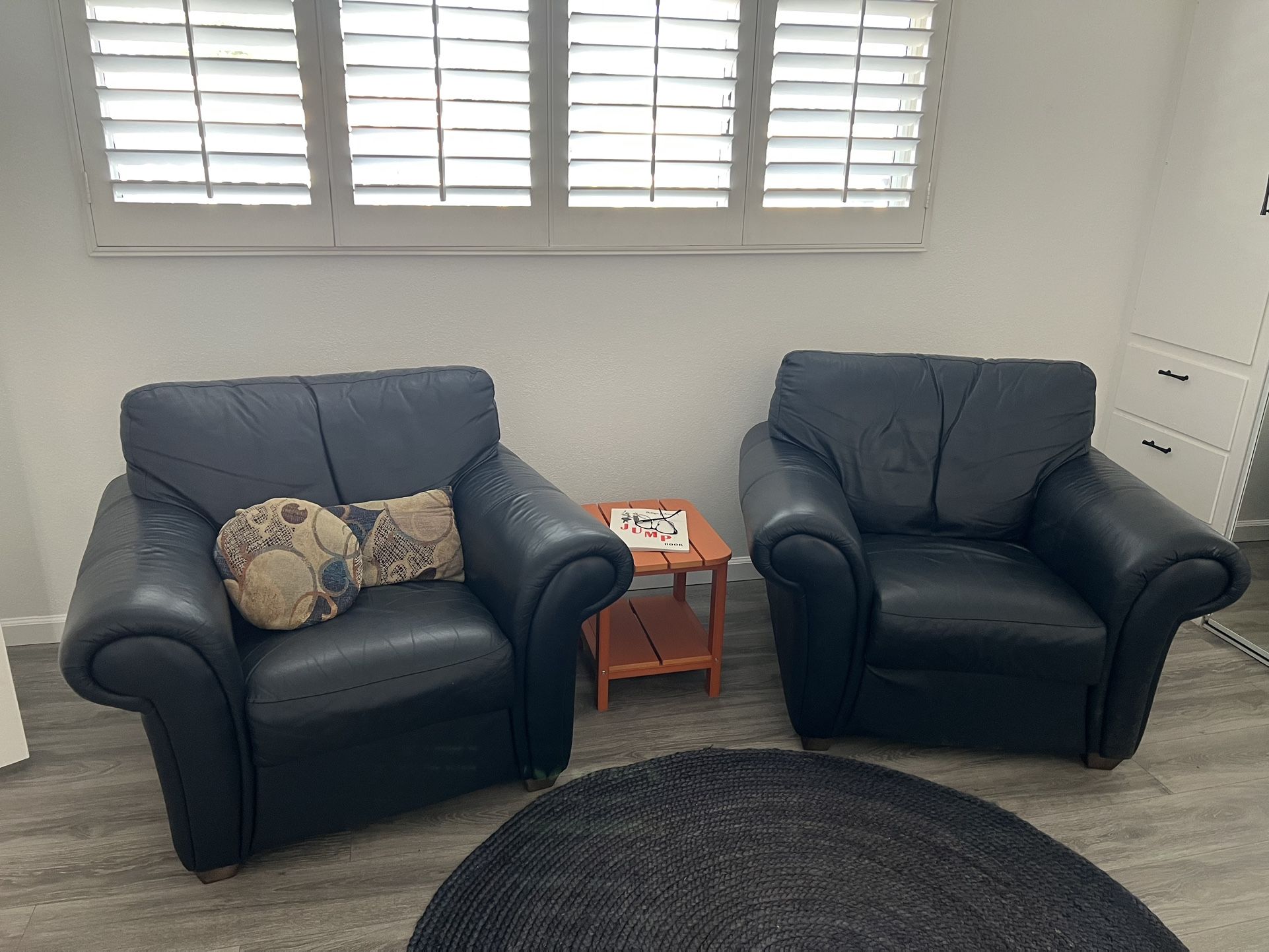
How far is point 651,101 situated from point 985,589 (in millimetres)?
1655

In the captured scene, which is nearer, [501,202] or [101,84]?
[101,84]

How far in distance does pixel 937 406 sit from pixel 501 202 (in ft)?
4.64

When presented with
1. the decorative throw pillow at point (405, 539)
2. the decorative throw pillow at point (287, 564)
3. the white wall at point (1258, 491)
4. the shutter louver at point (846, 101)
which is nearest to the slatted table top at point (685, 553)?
the decorative throw pillow at point (405, 539)

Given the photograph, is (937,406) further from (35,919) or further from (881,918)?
(35,919)

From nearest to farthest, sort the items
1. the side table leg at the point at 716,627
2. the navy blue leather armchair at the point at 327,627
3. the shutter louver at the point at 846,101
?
the navy blue leather armchair at the point at 327,627, the side table leg at the point at 716,627, the shutter louver at the point at 846,101

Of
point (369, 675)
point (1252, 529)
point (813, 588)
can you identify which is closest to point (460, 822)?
point (369, 675)

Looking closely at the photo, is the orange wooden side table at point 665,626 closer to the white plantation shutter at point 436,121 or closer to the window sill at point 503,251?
the window sill at point 503,251

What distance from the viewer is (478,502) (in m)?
2.39

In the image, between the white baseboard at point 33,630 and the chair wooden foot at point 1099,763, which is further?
the white baseboard at point 33,630

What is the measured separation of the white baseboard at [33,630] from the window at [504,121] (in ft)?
3.82

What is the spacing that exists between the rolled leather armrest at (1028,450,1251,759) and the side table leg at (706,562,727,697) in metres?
0.90

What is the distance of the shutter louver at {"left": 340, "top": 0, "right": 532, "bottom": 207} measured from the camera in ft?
8.41

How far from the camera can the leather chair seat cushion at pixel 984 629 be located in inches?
89.7

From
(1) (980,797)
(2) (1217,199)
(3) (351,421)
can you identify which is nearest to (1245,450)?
(2) (1217,199)
